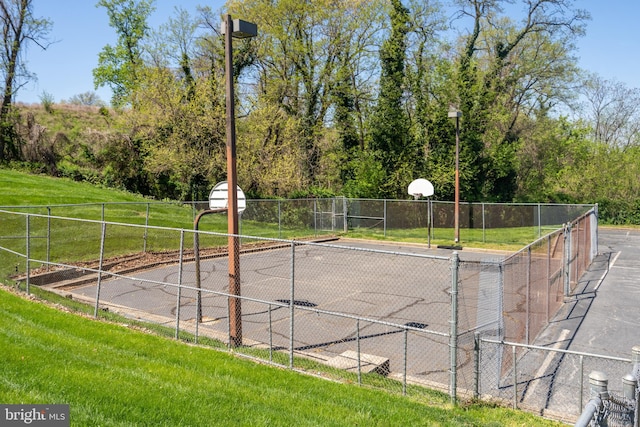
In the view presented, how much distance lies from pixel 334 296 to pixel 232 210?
4.62m

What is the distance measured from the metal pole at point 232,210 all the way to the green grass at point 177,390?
3.17ft

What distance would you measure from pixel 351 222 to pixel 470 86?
12.8 metres

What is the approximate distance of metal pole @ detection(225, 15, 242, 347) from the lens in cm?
836

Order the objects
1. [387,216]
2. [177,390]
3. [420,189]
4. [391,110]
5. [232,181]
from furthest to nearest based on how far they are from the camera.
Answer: [391,110] → [387,216] → [420,189] → [232,181] → [177,390]

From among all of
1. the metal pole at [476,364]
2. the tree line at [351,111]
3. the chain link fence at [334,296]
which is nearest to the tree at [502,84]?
the tree line at [351,111]

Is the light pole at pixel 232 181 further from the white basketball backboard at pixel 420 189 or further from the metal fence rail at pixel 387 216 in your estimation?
the white basketball backboard at pixel 420 189

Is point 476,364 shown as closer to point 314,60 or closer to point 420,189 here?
point 420,189

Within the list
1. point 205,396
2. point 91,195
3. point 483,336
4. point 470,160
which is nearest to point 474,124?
point 470,160

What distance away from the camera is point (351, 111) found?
3656cm

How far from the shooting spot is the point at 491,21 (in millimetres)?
39469

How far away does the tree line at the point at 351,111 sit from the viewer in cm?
2881

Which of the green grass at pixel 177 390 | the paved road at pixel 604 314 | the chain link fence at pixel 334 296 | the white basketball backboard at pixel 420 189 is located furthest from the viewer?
the white basketball backboard at pixel 420 189

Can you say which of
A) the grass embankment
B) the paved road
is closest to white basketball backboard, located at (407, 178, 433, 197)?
the paved road

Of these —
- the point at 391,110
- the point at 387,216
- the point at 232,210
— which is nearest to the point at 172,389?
the point at 232,210
